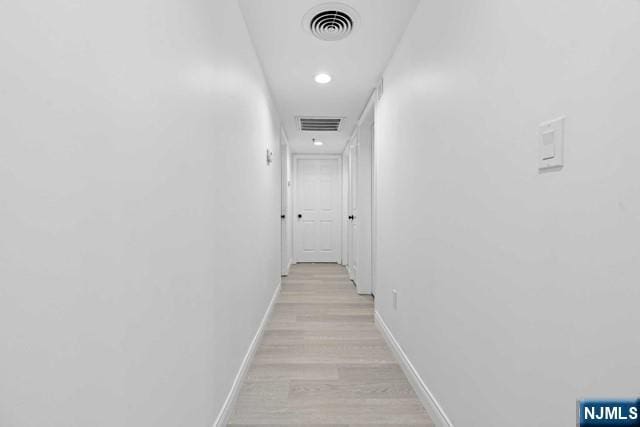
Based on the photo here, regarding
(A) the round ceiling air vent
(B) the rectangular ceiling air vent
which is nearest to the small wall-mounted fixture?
(A) the round ceiling air vent

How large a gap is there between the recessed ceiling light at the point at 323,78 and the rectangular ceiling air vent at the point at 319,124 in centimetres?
122

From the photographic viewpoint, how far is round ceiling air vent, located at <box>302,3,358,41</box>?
2102 mm

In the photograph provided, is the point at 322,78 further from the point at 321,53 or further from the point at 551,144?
the point at 551,144

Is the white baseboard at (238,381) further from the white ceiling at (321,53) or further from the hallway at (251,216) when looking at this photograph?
the white ceiling at (321,53)

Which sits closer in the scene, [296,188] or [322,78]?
[322,78]

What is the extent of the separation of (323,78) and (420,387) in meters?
2.72

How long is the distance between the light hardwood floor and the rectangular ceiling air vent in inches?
100

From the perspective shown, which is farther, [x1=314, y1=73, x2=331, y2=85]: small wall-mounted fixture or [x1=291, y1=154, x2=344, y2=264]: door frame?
[x1=291, y1=154, x2=344, y2=264]: door frame

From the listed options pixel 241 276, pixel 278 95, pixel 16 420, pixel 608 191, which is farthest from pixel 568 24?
pixel 278 95

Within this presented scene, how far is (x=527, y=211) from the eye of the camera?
38.8 inches

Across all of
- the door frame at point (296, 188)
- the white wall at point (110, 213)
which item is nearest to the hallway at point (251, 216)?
the white wall at point (110, 213)

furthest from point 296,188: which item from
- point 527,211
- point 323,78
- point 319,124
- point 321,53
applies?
point 527,211

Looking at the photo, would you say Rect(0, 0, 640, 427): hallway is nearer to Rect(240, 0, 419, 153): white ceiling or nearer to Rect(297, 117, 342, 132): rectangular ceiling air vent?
Rect(240, 0, 419, 153): white ceiling

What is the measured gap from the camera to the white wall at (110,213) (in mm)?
535
